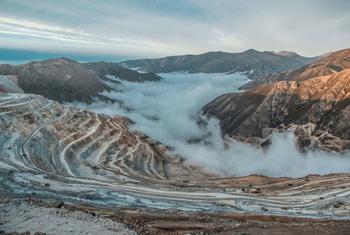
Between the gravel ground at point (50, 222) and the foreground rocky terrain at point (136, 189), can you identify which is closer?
the gravel ground at point (50, 222)

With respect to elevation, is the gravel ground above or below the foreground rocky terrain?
above

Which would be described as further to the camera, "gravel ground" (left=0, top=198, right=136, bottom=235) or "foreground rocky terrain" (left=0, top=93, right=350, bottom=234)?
"foreground rocky terrain" (left=0, top=93, right=350, bottom=234)

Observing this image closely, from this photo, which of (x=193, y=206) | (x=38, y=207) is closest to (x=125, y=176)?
(x=193, y=206)

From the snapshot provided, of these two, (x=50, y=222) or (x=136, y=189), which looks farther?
(x=136, y=189)

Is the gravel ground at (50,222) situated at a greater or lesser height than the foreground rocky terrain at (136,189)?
greater

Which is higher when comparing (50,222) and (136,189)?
(50,222)
